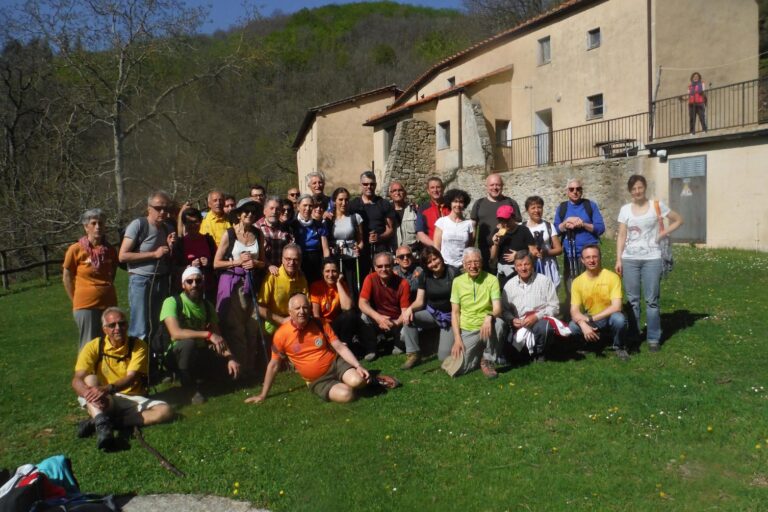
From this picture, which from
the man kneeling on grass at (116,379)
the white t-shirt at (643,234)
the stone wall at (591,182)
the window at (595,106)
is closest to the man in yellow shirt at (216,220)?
the man kneeling on grass at (116,379)

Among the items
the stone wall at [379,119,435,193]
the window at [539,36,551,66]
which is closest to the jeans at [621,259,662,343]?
the window at [539,36,551,66]

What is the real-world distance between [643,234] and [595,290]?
0.82m

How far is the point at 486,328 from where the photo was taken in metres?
6.11

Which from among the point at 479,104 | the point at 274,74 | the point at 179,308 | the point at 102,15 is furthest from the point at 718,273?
the point at 274,74

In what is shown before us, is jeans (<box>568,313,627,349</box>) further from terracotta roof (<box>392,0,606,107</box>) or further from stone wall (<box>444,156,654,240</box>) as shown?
terracotta roof (<box>392,0,606,107</box>)

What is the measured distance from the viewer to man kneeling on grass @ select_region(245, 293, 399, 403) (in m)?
5.73

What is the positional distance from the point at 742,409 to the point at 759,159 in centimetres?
1251

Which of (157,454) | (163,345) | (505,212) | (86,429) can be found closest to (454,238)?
(505,212)

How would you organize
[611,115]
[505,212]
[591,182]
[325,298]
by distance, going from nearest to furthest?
[505,212] < [325,298] < [591,182] < [611,115]

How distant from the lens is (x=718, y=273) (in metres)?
11.5

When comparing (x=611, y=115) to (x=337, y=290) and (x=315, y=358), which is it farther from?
(x=315, y=358)

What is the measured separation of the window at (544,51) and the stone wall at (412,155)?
5189 mm

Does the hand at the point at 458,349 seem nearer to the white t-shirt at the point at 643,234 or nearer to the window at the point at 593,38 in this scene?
the white t-shirt at the point at 643,234

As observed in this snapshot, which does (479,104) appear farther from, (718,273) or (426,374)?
(426,374)
